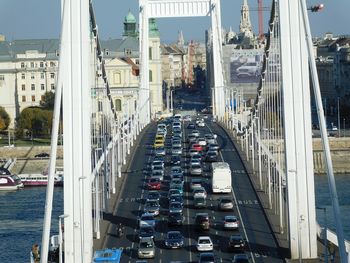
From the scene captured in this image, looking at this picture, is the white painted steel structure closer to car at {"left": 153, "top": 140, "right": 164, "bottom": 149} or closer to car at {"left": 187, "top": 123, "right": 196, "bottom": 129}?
car at {"left": 187, "top": 123, "right": 196, "bottom": 129}

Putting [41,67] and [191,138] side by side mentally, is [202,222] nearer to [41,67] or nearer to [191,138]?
[191,138]

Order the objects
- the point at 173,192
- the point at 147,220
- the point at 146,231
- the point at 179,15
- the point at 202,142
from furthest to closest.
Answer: the point at 179,15 → the point at 202,142 → the point at 173,192 → the point at 147,220 → the point at 146,231

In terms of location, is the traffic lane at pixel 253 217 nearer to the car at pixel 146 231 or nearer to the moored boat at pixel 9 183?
the car at pixel 146 231

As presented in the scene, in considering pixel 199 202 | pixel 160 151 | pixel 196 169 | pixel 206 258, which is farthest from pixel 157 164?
pixel 206 258

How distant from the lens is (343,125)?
1645 inches

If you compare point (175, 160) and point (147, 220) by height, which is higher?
point (175, 160)

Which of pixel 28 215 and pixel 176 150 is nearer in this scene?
pixel 28 215

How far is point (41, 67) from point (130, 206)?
29.2 m

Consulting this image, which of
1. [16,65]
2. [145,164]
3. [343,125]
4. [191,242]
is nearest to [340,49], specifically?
[343,125]

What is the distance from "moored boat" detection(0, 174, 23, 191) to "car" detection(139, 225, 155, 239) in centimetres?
1626

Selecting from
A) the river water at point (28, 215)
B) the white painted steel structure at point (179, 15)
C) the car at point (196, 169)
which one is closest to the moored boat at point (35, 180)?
the river water at point (28, 215)

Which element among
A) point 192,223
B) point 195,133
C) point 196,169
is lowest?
point 192,223

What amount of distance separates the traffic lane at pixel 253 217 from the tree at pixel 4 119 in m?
19.7

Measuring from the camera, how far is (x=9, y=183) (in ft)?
97.4
